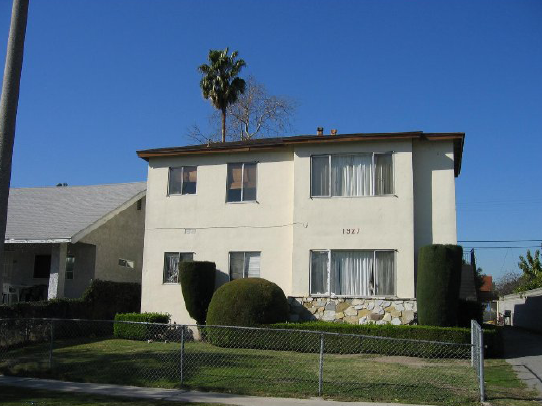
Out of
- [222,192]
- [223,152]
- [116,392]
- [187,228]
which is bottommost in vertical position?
[116,392]

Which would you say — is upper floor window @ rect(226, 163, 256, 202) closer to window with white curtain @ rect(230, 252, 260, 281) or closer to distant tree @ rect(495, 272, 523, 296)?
window with white curtain @ rect(230, 252, 260, 281)

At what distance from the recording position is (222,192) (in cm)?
2045

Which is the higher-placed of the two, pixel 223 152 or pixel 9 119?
pixel 223 152

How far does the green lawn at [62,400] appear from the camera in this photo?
916cm

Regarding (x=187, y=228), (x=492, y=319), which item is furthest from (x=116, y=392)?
(x=492, y=319)

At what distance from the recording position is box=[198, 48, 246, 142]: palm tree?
121ft

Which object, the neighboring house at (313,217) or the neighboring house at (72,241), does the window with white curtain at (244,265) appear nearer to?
the neighboring house at (313,217)

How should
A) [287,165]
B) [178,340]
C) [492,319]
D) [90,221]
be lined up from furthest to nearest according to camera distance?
[492,319] → [90,221] → [287,165] → [178,340]

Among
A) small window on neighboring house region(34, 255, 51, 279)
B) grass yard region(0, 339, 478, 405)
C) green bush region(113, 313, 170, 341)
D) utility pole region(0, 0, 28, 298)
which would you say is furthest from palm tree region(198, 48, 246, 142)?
utility pole region(0, 0, 28, 298)

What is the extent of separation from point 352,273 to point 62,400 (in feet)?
35.4

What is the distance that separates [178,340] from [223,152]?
6.56 meters

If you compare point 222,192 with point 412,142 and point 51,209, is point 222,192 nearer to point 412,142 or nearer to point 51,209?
point 412,142

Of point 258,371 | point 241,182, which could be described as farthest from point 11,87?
point 241,182

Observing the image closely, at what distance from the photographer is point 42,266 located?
80.8 ft
